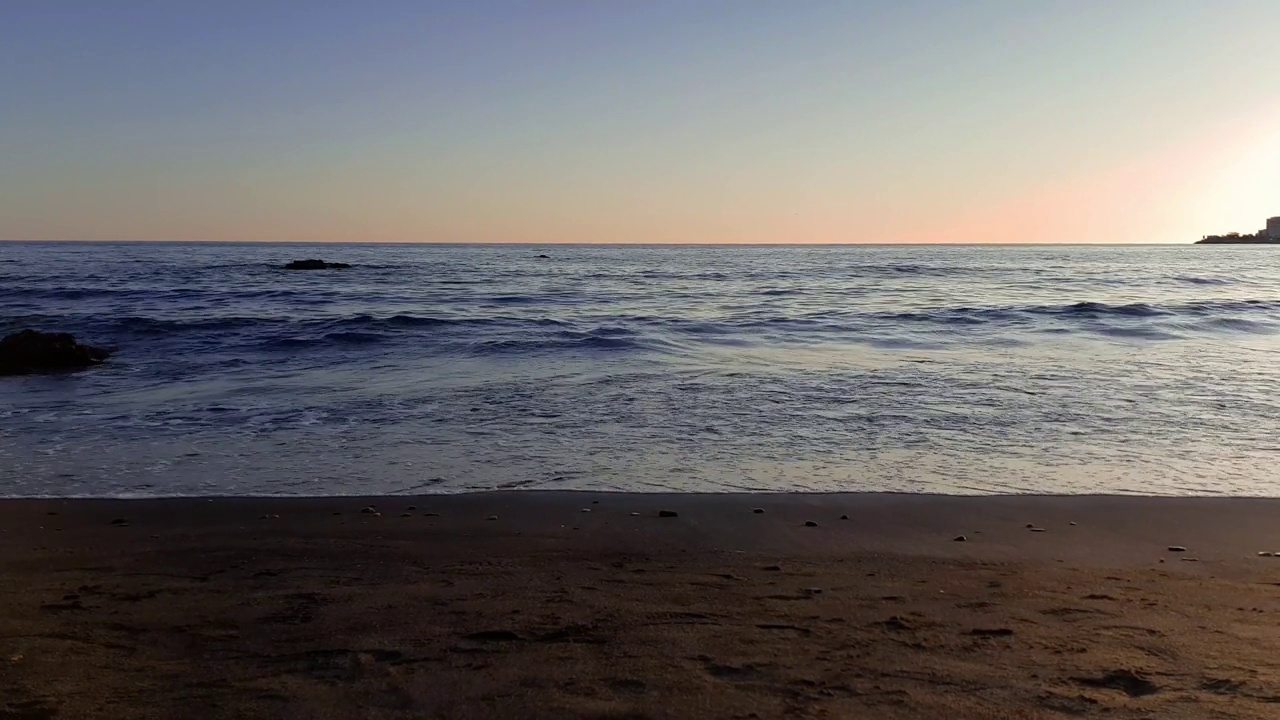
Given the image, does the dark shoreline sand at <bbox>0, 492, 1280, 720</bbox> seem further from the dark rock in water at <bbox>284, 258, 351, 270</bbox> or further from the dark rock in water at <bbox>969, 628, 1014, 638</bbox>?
the dark rock in water at <bbox>284, 258, 351, 270</bbox>

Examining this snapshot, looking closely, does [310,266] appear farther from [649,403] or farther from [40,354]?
[649,403]

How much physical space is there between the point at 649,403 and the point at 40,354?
34.8 feet

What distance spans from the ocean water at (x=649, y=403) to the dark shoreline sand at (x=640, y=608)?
87 cm

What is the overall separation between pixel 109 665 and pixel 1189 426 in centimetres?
994

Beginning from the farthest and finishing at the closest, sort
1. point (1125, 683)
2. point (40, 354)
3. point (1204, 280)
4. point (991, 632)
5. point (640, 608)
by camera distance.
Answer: point (1204, 280), point (40, 354), point (640, 608), point (991, 632), point (1125, 683)

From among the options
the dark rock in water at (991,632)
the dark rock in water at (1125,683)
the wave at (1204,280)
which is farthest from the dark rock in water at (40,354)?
the wave at (1204,280)

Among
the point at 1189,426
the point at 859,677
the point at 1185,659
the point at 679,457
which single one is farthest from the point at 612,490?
the point at 1189,426

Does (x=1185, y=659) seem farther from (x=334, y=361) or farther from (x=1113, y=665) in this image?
(x=334, y=361)

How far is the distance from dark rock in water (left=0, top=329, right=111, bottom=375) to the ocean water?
87cm

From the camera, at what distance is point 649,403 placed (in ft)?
36.4

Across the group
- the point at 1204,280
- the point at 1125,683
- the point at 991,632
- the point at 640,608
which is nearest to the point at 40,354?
the point at 640,608

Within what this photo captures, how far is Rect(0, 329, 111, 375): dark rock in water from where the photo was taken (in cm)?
1434

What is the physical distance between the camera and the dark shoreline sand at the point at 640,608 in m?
3.41

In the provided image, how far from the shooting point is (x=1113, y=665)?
3705mm
